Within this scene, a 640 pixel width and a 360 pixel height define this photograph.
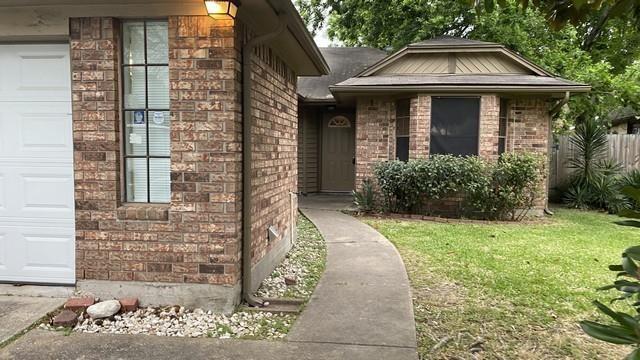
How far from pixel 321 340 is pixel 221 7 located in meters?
2.65

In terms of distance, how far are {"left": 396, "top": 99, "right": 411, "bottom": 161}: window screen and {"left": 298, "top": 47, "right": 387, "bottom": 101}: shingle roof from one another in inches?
94.3

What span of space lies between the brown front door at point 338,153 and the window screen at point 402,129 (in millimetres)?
2795

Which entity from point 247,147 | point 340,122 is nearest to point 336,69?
point 340,122

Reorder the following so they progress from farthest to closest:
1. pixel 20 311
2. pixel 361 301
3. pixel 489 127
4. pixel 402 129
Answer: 1. pixel 402 129
2. pixel 489 127
3. pixel 361 301
4. pixel 20 311

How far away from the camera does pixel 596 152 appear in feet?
38.0

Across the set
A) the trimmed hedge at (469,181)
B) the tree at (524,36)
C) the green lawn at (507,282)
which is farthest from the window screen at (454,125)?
the tree at (524,36)

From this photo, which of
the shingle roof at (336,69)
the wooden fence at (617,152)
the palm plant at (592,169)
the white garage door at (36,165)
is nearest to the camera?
the white garage door at (36,165)

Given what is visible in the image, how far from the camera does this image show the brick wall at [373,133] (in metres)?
10.5

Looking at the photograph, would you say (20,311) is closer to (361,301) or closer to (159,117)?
(159,117)

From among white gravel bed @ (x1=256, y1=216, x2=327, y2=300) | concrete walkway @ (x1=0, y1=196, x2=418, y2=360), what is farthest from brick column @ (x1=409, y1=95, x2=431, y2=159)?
concrete walkway @ (x1=0, y1=196, x2=418, y2=360)

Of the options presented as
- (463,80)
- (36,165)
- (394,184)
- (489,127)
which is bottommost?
(394,184)

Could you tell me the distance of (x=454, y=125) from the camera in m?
9.74

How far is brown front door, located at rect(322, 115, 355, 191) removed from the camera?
13211 mm

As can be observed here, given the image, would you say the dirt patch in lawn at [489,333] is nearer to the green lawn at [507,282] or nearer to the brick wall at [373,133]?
the green lawn at [507,282]
